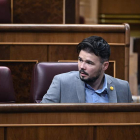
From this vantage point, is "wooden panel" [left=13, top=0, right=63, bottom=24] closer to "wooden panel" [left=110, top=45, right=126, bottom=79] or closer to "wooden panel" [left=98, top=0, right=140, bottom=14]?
"wooden panel" [left=110, top=45, right=126, bottom=79]

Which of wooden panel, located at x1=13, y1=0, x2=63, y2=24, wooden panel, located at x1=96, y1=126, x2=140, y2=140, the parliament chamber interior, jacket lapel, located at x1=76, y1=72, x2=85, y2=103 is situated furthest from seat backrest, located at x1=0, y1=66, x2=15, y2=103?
wooden panel, located at x1=13, y1=0, x2=63, y2=24

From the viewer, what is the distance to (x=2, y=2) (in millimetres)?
1056

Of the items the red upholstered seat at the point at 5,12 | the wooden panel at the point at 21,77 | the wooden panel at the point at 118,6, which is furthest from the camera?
the wooden panel at the point at 118,6

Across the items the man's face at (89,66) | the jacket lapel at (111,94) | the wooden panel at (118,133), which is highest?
the man's face at (89,66)

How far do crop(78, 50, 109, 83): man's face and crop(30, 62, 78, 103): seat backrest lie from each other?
73 millimetres

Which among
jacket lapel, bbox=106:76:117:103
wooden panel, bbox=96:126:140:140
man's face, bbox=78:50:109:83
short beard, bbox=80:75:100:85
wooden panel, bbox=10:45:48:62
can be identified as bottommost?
wooden panel, bbox=96:126:140:140

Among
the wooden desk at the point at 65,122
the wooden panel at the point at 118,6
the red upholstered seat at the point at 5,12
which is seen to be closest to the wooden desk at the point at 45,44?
the red upholstered seat at the point at 5,12

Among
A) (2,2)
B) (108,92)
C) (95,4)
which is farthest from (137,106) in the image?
(95,4)

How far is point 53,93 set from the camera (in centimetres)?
72

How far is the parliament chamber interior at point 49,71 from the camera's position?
55cm

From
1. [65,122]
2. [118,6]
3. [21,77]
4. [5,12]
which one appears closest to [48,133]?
[65,122]

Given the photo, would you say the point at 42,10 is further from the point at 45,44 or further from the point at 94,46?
the point at 94,46

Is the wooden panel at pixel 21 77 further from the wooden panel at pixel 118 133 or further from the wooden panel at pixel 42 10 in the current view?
the wooden panel at pixel 118 133

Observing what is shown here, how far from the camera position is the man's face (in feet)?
2.38
